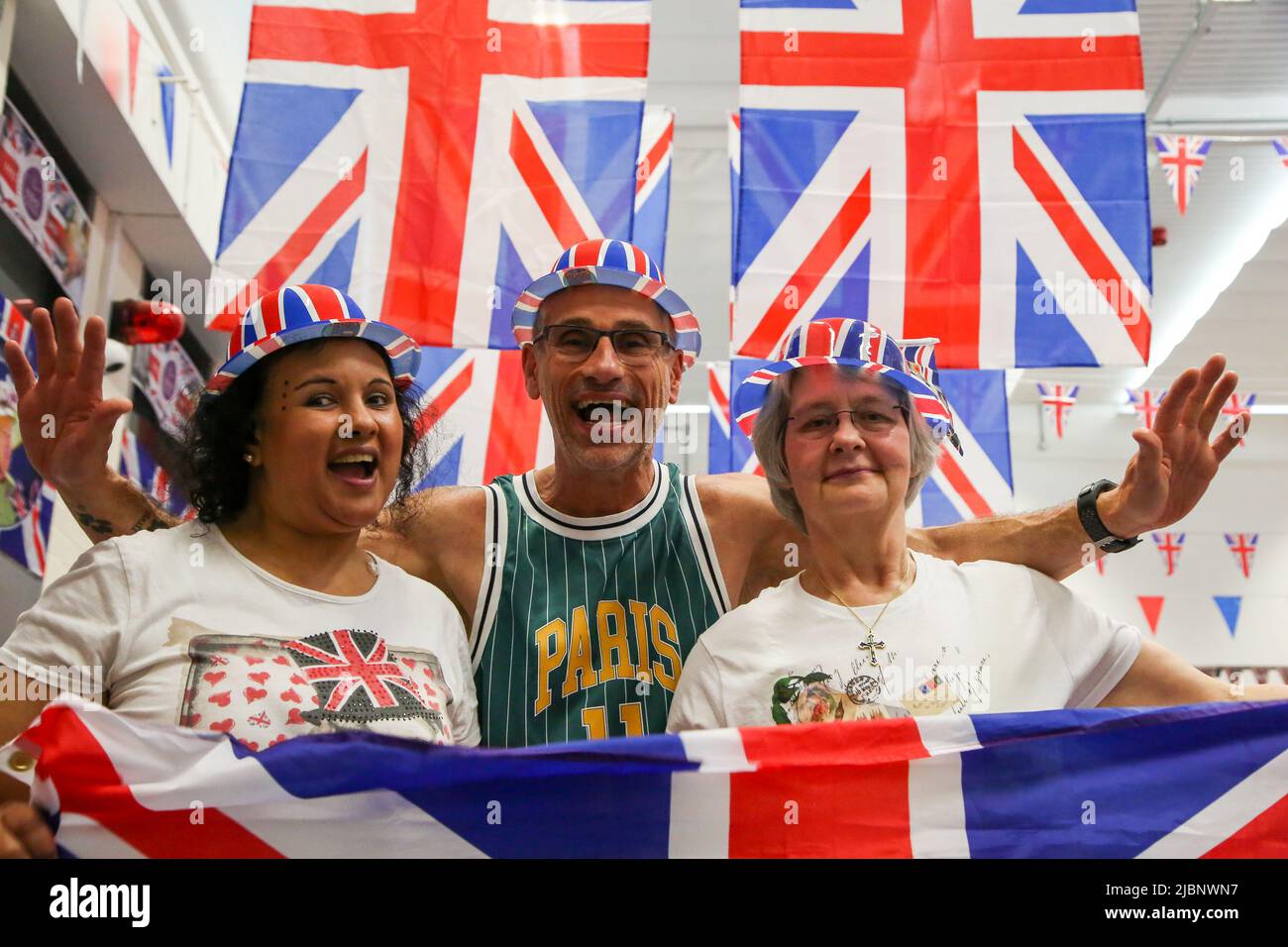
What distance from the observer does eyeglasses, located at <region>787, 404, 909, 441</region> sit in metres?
2.57

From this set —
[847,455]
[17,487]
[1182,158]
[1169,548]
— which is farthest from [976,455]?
[1169,548]

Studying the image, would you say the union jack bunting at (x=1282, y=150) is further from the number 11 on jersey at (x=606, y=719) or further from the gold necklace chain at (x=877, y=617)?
the number 11 on jersey at (x=606, y=719)

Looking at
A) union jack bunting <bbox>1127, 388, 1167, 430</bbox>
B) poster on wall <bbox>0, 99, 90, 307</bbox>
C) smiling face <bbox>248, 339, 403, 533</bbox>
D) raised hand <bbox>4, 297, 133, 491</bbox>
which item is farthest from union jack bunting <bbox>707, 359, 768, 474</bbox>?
union jack bunting <bbox>1127, 388, 1167, 430</bbox>

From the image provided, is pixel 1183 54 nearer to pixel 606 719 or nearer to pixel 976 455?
pixel 976 455

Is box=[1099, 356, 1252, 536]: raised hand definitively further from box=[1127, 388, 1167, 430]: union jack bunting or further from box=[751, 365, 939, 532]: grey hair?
box=[1127, 388, 1167, 430]: union jack bunting

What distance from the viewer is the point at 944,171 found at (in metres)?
4.20

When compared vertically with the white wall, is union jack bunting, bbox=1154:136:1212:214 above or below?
above

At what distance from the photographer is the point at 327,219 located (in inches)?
157

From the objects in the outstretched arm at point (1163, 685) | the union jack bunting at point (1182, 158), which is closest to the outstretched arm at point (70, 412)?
the outstretched arm at point (1163, 685)

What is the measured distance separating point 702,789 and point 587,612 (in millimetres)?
976

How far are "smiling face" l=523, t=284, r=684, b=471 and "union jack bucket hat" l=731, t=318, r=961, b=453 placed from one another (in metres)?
0.28
